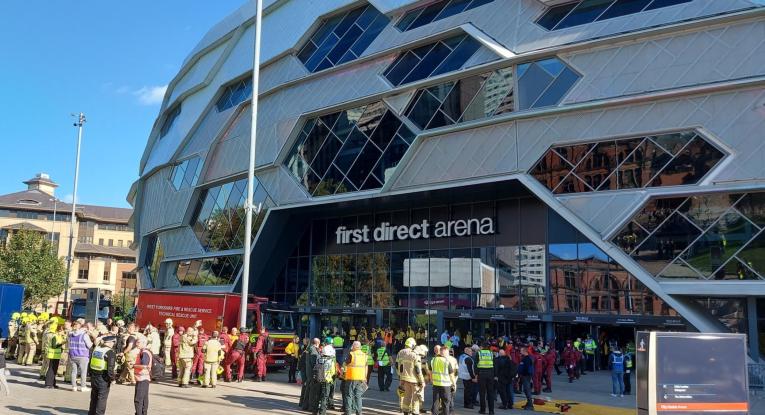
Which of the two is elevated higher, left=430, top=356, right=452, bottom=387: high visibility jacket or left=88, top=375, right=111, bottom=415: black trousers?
left=430, top=356, right=452, bottom=387: high visibility jacket

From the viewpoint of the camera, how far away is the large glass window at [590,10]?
75.7ft

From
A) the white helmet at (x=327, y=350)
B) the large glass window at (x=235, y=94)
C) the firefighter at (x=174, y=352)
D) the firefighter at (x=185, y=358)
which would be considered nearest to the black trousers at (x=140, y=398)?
the white helmet at (x=327, y=350)

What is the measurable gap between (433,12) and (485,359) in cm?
1964

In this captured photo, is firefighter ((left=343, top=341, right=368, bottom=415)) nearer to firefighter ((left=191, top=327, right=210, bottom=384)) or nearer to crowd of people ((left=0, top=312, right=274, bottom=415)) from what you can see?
crowd of people ((left=0, top=312, right=274, bottom=415))

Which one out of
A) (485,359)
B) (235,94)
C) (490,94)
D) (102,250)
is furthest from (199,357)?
(102,250)

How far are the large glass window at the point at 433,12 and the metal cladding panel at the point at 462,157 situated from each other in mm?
6044

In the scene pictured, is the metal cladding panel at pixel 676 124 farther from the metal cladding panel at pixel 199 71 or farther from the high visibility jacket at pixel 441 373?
the metal cladding panel at pixel 199 71

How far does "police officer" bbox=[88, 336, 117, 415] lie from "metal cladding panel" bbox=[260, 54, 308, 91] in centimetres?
2436

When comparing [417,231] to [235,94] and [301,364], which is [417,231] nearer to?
[301,364]

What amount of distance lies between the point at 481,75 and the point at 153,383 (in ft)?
58.3

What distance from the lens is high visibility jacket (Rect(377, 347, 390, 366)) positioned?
17.5m

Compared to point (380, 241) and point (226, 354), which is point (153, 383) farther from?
point (380, 241)

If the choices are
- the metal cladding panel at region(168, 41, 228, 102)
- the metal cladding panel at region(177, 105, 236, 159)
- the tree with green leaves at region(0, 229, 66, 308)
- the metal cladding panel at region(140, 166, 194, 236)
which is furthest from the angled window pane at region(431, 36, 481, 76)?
the tree with green leaves at region(0, 229, 66, 308)

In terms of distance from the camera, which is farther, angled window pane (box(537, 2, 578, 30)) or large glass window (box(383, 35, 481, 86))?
large glass window (box(383, 35, 481, 86))
